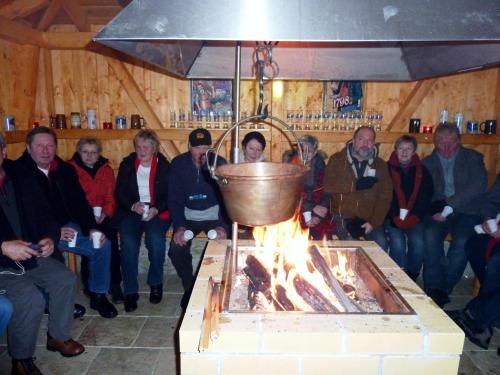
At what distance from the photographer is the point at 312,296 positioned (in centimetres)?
205

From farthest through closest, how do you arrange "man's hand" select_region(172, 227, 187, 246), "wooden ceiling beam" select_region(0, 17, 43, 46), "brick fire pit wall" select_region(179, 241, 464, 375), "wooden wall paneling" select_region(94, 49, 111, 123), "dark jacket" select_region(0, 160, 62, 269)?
"wooden wall paneling" select_region(94, 49, 111, 123), "wooden ceiling beam" select_region(0, 17, 43, 46), "man's hand" select_region(172, 227, 187, 246), "dark jacket" select_region(0, 160, 62, 269), "brick fire pit wall" select_region(179, 241, 464, 375)

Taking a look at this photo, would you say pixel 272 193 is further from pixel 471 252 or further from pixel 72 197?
pixel 471 252

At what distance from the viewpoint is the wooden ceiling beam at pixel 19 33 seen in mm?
4027

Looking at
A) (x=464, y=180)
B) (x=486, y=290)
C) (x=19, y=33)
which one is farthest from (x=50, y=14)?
(x=486, y=290)

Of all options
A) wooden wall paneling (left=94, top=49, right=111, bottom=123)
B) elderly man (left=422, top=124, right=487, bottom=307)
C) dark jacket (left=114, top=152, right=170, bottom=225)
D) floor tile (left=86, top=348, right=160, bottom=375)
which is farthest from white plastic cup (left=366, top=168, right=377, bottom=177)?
wooden wall paneling (left=94, top=49, right=111, bottom=123)

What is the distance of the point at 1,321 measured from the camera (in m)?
2.31

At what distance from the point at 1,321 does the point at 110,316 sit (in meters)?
1.10

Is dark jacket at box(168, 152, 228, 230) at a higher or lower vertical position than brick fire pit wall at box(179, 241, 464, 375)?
higher

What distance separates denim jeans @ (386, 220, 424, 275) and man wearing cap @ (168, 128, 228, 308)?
1735 millimetres

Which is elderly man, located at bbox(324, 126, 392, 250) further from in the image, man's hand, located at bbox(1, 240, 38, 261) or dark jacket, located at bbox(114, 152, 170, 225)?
man's hand, located at bbox(1, 240, 38, 261)

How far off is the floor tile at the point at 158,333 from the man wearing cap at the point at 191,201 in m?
0.40

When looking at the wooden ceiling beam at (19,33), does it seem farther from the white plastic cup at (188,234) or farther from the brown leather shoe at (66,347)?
the brown leather shoe at (66,347)

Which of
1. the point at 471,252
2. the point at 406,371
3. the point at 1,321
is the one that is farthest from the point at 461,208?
the point at 1,321

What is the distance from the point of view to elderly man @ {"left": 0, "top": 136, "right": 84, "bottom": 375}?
2.45 m
